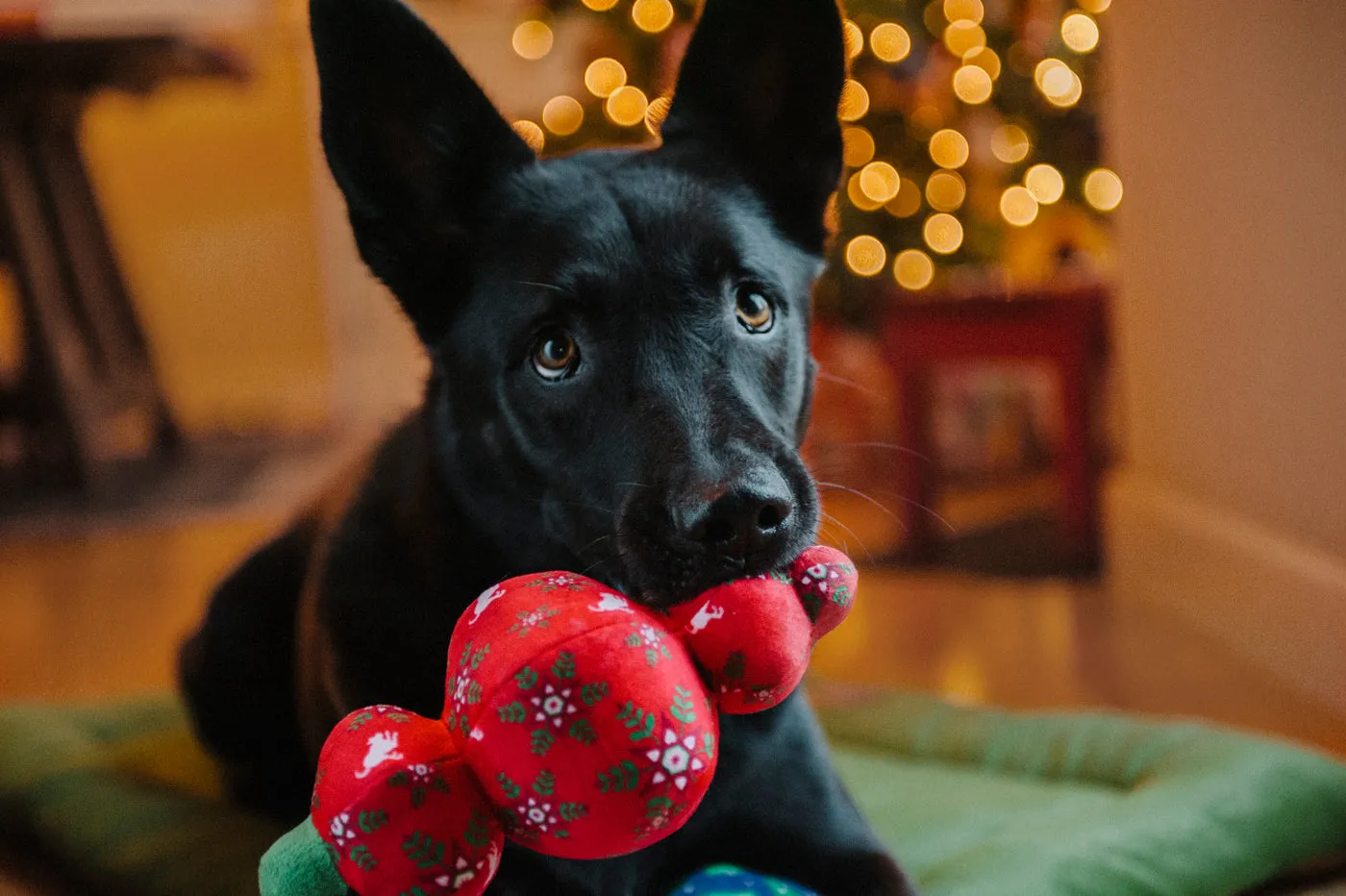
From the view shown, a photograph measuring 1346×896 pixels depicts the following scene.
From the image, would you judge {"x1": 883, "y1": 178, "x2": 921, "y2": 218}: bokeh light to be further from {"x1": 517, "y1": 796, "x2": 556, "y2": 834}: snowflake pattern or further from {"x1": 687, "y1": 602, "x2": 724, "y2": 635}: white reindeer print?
{"x1": 517, "y1": 796, "x2": 556, "y2": 834}: snowflake pattern

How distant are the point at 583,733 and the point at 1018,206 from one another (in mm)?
2958

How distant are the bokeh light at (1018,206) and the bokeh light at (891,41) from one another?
505 millimetres

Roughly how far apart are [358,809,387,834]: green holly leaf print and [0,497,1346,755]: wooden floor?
1.16 meters

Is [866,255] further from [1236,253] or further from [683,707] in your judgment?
[683,707]

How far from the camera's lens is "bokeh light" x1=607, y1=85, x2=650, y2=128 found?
340cm

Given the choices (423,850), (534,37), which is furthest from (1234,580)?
(534,37)

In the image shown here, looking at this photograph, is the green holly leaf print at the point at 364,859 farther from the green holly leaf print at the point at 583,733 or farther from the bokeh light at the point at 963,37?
the bokeh light at the point at 963,37

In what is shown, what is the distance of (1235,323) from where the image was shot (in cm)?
219

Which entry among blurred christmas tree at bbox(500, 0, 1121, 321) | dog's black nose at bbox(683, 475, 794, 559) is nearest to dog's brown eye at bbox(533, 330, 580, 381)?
dog's black nose at bbox(683, 475, 794, 559)

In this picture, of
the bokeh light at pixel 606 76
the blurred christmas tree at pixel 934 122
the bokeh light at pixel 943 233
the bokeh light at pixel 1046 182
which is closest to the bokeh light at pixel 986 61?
the blurred christmas tree at pixel 934 122

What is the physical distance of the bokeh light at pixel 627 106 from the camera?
3.40 m

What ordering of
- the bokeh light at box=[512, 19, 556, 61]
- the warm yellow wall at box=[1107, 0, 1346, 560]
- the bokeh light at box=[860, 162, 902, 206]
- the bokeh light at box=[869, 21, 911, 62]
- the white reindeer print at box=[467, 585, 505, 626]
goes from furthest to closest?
the bokeh light at box=[512, 19, 556, 61] < the bokeh light at box=[860, 162, 902, 206] < the bokeh light at box=[869, 21, 911, 62] < the warm yellow wall at box=[1107, 0, 1346, 560] < the white reindeer print at box=[467, 585, 505, 626]

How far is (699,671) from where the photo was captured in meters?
0.89

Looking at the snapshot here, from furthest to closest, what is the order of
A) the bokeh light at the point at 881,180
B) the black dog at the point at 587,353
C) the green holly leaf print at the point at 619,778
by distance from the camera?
1. the bokeh light at the point at 881,180
2. the black dog at the point at 587,353
3. the green holly leaf print at the point at 619,778
